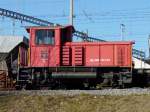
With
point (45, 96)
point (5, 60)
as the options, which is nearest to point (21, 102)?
point (45, 96)

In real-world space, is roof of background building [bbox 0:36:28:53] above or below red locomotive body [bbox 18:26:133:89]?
above

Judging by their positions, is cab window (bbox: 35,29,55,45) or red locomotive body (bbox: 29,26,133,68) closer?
red locomotive body (bbox: 29,26,133,68)

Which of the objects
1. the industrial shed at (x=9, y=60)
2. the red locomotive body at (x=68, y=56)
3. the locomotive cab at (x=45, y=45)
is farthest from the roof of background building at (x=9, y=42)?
the red locomotive body at (x=68, y=56)

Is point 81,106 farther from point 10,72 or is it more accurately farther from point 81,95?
point 10,72

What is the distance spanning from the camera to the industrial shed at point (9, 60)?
2408 cm

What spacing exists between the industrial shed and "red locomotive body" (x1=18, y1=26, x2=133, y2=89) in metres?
0.85

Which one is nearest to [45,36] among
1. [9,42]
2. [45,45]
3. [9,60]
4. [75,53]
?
[45,45]

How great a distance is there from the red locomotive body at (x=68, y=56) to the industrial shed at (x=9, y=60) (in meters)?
0.85

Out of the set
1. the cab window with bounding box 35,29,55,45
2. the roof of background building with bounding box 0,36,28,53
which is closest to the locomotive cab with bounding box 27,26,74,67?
the cab window with bounding box 35,29,55,45

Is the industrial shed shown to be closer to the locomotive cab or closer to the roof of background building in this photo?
the roof of background building

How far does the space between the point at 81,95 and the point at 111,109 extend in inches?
89.5

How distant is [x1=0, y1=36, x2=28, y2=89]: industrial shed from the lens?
24078 mm

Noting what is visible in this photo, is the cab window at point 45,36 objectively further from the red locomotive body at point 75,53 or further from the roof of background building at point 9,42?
the roof of background building at point 9,42

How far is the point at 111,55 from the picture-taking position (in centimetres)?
2395
